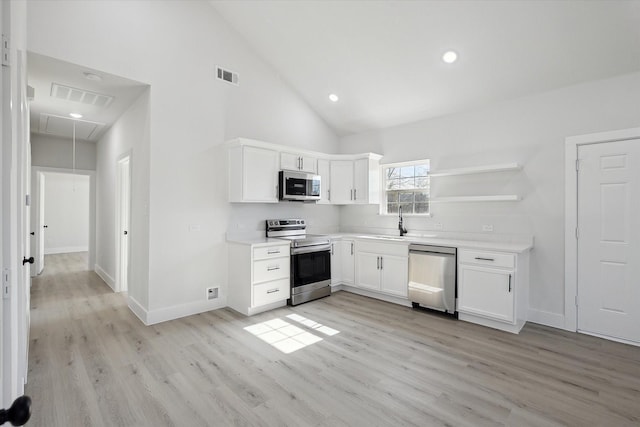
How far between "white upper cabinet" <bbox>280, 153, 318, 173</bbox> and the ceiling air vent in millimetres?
1218

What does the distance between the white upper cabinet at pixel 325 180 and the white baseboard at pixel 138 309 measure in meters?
2.88

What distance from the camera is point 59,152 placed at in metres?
6.46

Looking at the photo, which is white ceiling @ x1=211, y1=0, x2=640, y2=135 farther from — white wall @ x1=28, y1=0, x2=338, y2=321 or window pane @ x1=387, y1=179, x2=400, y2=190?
window pane @ x1=387, y1=179, x2=400, y2=190

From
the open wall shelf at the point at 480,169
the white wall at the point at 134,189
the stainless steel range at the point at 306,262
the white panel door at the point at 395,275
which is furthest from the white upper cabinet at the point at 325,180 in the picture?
the white wall at the point at 134,189

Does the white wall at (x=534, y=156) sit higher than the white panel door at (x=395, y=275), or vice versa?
the white wall at (x=534, y=156)

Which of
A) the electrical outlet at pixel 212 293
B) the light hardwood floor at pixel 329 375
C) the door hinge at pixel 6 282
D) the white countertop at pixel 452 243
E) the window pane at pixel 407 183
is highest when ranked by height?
the window pane at pixel 407 183

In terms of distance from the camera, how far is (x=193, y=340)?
3.28 metres

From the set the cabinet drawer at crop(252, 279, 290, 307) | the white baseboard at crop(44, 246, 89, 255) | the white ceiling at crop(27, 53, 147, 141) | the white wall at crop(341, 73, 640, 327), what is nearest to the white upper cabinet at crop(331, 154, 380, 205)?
the white wall at crop(341, 73, 640, 327)

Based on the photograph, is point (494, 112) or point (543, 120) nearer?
point (543, 120)

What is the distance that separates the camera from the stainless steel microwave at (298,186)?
4574mm

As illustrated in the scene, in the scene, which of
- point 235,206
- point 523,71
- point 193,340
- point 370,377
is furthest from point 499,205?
point 193,340

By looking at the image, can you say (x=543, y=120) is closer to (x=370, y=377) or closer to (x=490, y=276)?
(x=490, y=276)

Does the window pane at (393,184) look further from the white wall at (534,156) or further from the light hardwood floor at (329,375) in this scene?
the light hardwood floor at (329,375)

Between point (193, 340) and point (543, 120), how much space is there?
4662 mm
